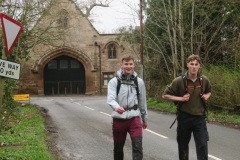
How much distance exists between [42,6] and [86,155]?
13.7 m

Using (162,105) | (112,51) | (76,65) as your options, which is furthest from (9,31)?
(76,65)

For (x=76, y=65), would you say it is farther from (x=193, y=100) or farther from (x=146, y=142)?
(x=193, y=100)

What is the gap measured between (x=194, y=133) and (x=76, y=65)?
40.2m

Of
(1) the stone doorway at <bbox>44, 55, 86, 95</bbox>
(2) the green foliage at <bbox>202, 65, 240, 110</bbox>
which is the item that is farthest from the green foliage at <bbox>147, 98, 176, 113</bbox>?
(1) the stone doorway at <bbox>44, 55, 86, 95</bbox>

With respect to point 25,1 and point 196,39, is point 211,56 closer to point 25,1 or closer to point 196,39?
point 196,39

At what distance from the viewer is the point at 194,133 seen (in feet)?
19.7

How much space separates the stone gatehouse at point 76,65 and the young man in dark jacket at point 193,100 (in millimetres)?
37944

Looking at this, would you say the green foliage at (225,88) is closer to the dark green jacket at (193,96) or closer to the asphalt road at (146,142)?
the asphalt road at (146,142)

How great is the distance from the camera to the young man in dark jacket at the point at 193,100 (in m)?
5.88

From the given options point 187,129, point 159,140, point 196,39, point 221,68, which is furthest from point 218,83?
point 187,129

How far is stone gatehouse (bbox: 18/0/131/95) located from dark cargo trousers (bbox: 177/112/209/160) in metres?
37.9

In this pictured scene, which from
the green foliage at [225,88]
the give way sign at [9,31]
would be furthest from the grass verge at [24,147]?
the green foliage at [225,88]

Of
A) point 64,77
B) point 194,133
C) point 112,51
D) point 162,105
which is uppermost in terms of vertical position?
point 112,51

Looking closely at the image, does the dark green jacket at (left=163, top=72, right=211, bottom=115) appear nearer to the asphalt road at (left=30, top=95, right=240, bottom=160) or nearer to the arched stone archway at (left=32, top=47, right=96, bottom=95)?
the asphalt road at (left=30, top=95, right=240, bottom=160)
